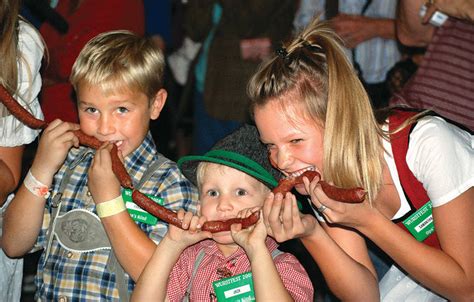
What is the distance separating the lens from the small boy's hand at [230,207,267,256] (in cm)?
321

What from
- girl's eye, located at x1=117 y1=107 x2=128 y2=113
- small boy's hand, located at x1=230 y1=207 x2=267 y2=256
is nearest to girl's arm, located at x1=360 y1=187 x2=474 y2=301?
small boy's hand, located at x1=230 y1=207 x2=267 y2=256

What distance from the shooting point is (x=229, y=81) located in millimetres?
5391

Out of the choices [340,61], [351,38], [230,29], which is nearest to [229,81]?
[230,29]

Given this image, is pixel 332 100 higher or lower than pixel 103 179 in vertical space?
higher

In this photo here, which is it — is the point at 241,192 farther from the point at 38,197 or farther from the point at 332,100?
the point at 38,197

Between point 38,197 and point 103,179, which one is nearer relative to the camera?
point 103,179

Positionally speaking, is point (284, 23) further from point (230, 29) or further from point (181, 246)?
point (181, 246)

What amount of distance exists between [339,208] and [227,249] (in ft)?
1.66

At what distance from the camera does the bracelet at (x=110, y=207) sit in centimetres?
341

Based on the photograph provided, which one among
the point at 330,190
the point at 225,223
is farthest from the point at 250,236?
the point at 330,190

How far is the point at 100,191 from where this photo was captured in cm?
343

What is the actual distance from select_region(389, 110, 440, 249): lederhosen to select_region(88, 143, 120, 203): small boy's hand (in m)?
1.01

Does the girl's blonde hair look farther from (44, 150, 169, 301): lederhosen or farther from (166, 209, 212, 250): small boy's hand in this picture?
(44, 150, 169, 301): lederhosen

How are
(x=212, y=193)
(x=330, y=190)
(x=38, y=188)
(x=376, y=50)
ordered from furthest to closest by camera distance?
(x=376, y=50)
(x=38, y=188)
(x=212, y=193)
(x=330, y=190)
